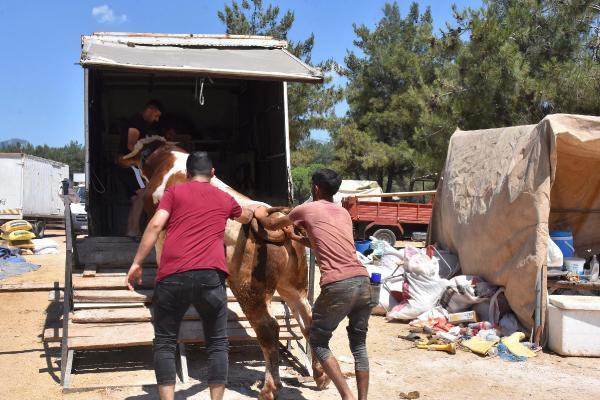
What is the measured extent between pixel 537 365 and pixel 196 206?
13.3 ft

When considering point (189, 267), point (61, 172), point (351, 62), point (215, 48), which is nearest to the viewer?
point (189, 267)

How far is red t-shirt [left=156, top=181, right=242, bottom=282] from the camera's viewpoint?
388 centimetres

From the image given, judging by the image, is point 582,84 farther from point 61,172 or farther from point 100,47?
point 61,172

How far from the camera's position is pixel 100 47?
6695 mm

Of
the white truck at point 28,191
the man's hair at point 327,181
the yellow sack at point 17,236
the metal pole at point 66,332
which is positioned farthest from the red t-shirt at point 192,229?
the white truck at point 28,191

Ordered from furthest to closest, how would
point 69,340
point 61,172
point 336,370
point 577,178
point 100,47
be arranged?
point 61,172 → point 577,178 → point 100,47 → point 69,340 → point 336,370

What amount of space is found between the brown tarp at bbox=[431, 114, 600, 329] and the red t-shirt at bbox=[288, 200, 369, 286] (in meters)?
3.16

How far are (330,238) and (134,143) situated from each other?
3.57 meters

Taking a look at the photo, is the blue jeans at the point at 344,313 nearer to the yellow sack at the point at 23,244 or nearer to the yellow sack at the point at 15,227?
the yellow sack at the point at 23,244

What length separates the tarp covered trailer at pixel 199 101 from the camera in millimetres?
6336

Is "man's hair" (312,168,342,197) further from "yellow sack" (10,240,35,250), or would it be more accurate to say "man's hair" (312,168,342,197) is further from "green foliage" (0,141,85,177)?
"green foliage" (0,141,85,177)

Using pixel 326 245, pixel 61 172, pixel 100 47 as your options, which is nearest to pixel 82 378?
pixel 326 245

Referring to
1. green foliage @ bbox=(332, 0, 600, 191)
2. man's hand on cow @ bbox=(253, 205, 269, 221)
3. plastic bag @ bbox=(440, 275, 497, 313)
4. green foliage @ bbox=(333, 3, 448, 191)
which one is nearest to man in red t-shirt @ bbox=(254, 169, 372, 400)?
man's hand on cow @ bbox=(253, 205, 269, 221)

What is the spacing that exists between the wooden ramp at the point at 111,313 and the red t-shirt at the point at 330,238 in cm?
167
